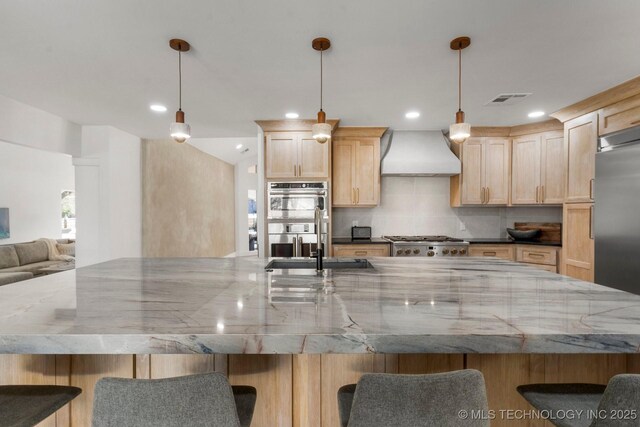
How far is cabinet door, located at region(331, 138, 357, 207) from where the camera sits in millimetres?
4383

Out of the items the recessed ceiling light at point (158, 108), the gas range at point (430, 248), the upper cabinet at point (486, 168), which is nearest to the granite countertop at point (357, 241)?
the gas range at point (430, 248)

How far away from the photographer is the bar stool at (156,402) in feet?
2.58

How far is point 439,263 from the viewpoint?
214 centimetres

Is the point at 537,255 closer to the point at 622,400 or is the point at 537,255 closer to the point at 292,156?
the point at 292,156

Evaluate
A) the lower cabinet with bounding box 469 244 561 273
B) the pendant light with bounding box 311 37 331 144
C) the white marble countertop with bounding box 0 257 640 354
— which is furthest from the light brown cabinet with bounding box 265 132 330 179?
the white marble countertop with bounding box 0 257 640 354

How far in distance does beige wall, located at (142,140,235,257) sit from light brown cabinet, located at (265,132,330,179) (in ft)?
8.28

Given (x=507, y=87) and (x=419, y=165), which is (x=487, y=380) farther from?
(x=419, y=165)

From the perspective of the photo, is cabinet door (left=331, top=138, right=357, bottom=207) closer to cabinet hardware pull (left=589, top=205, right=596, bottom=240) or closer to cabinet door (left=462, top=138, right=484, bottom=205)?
cabinet door (left=462, top=138, right=484, bottom=205)

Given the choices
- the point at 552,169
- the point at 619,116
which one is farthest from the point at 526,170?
the point at 619,116

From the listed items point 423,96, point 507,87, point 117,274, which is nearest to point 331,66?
point 423,96

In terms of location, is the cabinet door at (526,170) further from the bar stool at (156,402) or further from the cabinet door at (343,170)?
the bar stool at (156,402)

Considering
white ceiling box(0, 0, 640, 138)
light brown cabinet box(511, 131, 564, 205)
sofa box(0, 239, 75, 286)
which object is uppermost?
white ceiling box(0, 0, 640, 138)

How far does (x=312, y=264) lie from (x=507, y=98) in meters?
2.66

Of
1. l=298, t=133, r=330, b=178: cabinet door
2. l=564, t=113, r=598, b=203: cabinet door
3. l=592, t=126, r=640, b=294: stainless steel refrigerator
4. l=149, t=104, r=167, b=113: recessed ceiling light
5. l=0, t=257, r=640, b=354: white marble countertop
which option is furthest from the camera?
l=298, t=133, r=330, b=178: cabinet door
